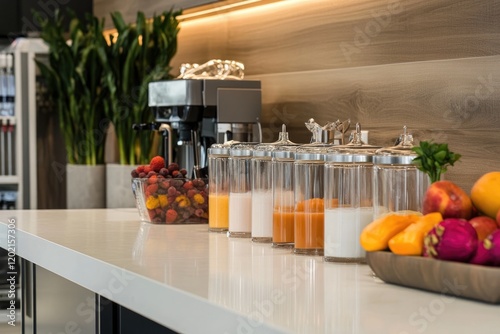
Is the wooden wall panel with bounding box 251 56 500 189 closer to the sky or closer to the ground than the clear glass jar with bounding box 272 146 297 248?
closer to the sky

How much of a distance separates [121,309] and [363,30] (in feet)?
4.62

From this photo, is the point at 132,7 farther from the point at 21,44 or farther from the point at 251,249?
the point at 251,249

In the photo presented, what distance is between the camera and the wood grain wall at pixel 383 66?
2393 mm

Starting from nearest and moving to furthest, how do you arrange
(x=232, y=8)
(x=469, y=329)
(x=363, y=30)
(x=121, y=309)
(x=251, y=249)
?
(x=469, y=329)
(x=121, y=309)
(x=251, y=249)
(x=363, y=30)
(x=232, y=8)

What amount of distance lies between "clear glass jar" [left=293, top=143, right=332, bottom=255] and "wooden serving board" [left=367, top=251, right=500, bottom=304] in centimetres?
32

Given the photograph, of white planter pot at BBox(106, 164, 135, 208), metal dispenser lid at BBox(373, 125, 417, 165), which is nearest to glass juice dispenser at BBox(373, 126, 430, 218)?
metal dispenser lid at BBox(373, 125, 417, 165)

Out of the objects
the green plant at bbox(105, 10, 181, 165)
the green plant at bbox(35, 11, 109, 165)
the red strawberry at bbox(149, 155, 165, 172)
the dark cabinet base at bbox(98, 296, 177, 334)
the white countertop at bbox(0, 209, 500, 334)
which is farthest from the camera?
the green plant at bbox(35, 11, 109, 165)

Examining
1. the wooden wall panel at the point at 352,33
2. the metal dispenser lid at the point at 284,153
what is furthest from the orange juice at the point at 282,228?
the wooden wall panel at the point at 352,33

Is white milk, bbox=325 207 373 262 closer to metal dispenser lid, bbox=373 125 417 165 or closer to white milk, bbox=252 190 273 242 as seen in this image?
metal dispenser lid, bbox=373 125 417 165

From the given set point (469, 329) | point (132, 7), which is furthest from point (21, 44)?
point (469, 329)

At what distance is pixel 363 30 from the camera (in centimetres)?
289

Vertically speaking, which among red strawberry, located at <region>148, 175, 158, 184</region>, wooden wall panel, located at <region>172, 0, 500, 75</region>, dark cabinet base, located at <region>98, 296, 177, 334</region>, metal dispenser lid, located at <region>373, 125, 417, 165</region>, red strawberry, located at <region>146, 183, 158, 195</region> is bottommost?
dark cabinet base, located at <region>98, 296, 177, 334</region>

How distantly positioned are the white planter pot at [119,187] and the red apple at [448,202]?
2.86 metres

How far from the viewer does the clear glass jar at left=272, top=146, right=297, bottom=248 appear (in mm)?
1977
